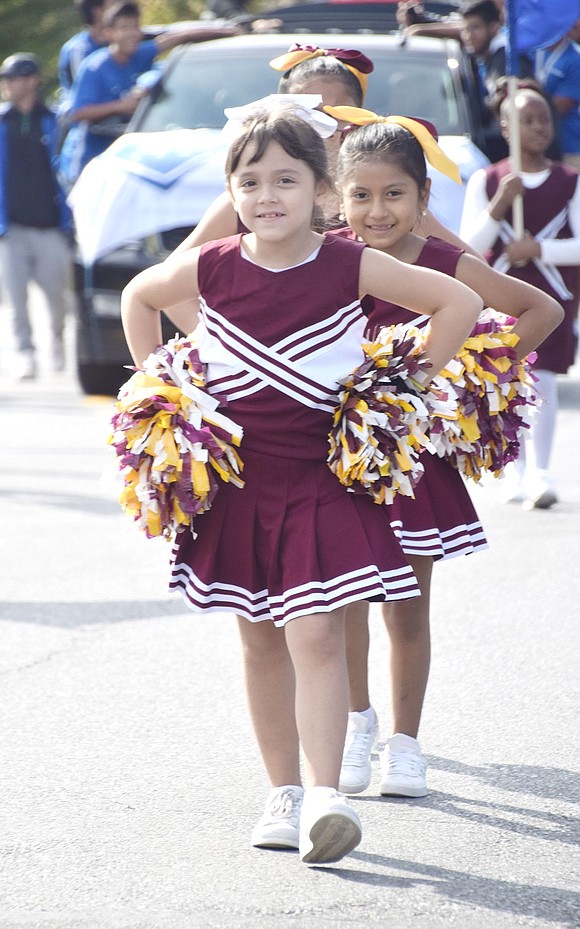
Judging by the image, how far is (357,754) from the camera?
4137 millimetres

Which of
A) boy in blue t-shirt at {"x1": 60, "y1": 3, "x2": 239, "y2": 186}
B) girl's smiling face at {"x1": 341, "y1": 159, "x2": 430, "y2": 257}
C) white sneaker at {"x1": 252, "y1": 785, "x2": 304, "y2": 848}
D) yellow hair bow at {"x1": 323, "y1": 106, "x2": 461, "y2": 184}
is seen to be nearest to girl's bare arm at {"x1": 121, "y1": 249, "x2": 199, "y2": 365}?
girl's smiling face at {"x1": 341, "y1": 159, "x2": 430, "y2": 257}

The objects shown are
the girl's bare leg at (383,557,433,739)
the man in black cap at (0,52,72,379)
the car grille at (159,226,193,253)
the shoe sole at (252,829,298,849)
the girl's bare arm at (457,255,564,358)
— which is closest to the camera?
the shoe sole at (252,829,298,849)

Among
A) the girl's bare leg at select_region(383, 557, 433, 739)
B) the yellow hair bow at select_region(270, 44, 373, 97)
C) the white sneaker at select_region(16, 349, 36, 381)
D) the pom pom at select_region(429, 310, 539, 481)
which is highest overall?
the yellow hair bow at select_region(270, 44, 373, 97)

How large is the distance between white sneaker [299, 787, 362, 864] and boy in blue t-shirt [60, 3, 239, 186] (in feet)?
28.9

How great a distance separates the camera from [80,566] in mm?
6672

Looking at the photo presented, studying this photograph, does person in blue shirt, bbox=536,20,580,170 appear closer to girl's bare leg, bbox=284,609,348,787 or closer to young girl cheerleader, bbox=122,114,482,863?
young girl cheerleader, bbox=122,114,482,863

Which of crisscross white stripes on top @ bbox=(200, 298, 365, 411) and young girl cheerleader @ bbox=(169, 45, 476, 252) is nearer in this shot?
crisscross white stripes on top @ bbox=(200, 298, 365, 411)

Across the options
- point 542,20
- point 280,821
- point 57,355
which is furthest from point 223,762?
point 57,355

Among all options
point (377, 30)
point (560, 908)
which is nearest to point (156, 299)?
point (560, 908)

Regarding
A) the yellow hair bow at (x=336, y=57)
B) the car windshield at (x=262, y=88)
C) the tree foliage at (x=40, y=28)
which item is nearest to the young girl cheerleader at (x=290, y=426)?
the yellow hair bow at (x=336, y=57)

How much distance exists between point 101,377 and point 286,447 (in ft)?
24.9

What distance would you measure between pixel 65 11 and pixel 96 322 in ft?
60.5

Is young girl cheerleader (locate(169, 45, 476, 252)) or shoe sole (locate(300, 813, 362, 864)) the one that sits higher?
young girl cheerleader (locate(169, 45, 476, 252))

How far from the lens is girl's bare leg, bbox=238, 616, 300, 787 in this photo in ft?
12.1
